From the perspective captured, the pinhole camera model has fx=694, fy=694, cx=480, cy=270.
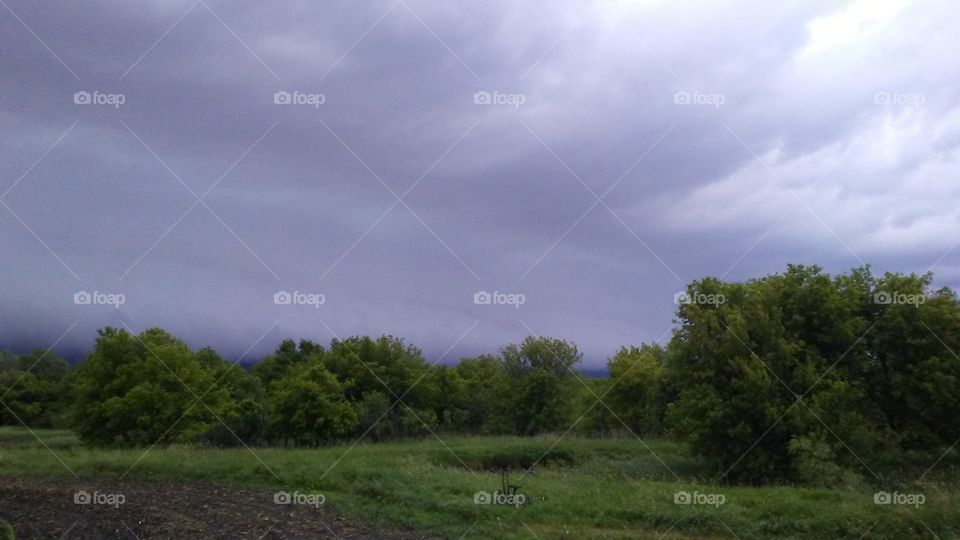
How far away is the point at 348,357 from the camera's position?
3612cm

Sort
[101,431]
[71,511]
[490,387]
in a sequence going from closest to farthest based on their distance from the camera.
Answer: [71,511]
[101,431]
[490,387]

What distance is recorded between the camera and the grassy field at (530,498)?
12672 mm

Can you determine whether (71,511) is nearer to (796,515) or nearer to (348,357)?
(796,515)

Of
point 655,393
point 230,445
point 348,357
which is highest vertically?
point 348,357

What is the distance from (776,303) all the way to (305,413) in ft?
64.8

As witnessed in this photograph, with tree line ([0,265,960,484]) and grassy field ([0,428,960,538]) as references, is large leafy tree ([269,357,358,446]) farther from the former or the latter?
grassy field ([0,428,960,538])

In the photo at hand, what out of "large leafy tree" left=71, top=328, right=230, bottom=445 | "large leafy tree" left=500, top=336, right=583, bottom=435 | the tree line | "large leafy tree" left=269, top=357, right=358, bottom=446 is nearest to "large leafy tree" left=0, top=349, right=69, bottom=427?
the tree line

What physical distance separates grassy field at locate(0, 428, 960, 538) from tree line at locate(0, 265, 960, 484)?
9.08 ft

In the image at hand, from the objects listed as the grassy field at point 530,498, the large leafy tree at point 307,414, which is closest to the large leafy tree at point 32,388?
the large leafy tree at point 307,414

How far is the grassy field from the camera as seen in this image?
12672 mm

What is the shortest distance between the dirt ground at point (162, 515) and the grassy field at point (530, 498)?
107 centimetres

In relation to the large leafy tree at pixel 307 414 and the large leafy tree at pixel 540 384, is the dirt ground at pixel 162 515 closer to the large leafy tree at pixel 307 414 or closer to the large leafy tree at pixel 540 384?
the large leafy tree at pixel 307 414

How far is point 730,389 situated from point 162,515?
1768 centimetres

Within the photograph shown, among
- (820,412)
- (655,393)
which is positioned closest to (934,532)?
(820,412)
